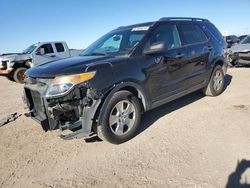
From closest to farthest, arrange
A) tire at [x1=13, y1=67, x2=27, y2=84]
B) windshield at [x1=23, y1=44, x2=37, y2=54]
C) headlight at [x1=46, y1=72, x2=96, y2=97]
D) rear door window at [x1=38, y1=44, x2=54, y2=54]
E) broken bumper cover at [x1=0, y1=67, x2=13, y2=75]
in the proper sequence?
headlight at [x1=46, y1=72, x2=96, y2=97] → broken bumper cover at [x1=0, y1=67, x2=13, y2=75] → tire at [x1=13, y1=67, x2=27, y2=84] → windshield at [x1=23, y1=44, x2=37, y2=54] → rear door window at [x1=38, y1=44, x2=54, y2=54]

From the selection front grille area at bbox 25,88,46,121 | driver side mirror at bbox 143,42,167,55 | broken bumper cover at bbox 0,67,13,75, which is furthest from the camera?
broken bumper cover at bbox 0,67,13,75

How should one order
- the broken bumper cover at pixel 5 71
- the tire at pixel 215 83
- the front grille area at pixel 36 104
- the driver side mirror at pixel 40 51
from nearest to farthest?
the front grille area at pixel 36 104, the tire at pixel 215 83, the broken bumper cover at pixel 5 71, the driver side mirror at pixel 40 51

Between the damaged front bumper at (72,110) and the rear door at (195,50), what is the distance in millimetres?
2501

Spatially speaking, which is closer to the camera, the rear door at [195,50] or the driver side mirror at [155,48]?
the driver side mirror at [155,48]

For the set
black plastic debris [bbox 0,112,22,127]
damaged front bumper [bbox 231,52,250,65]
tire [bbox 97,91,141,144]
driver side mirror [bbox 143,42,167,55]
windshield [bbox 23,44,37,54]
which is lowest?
damaged front bumper [bbox 231,52,250,65]

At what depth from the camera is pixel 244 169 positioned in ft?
9.78

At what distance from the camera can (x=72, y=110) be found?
3.56m

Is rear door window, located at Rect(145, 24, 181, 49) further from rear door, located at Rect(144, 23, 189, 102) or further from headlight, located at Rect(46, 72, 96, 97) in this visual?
headlight, located at Rect(46, 72, 96, 97)

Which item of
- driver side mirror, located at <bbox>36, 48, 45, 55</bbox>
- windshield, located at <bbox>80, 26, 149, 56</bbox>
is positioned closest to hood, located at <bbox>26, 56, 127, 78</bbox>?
windshield, located at <bbox>80, 26, 149, 56</bbox>

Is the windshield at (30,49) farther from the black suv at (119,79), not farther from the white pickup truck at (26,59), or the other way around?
the black suv at (119,79)

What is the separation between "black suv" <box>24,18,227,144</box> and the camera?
138 inches

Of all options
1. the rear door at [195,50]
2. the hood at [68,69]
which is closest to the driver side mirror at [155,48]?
the hood at [68,69]

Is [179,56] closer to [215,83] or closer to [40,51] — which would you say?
[215,83]

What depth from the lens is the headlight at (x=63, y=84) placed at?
3434mm
